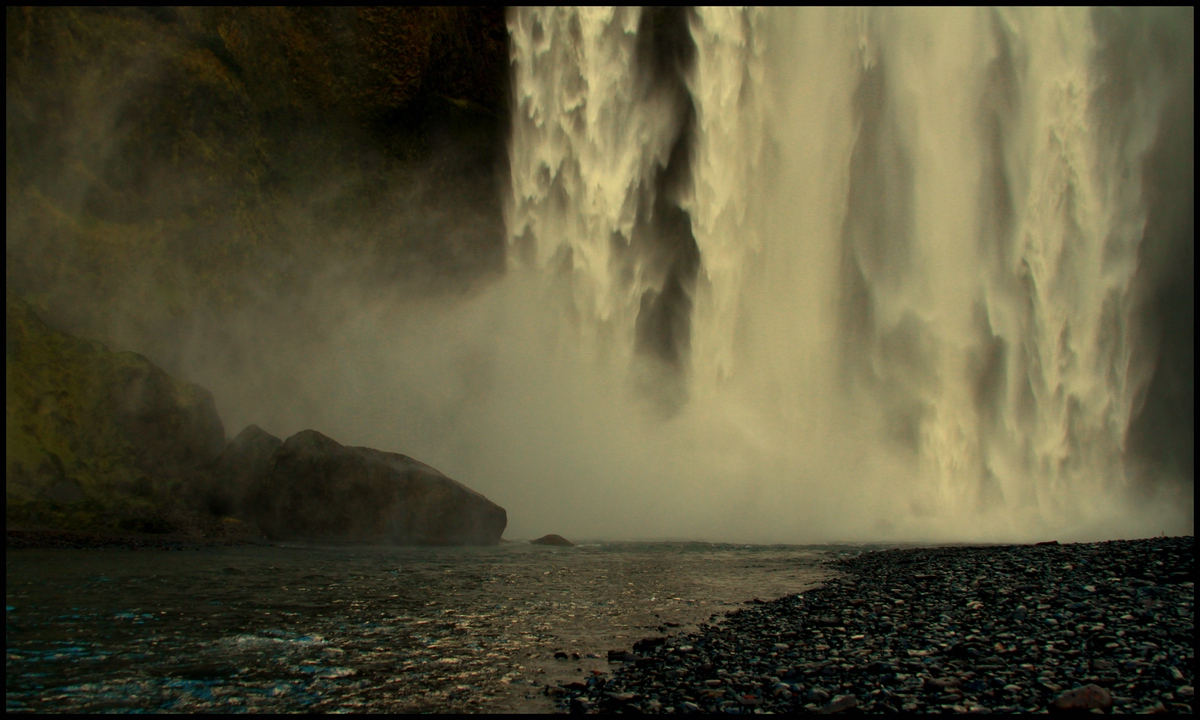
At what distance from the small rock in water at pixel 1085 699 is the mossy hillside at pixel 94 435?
19.9m

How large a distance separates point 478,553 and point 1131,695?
47.8ft

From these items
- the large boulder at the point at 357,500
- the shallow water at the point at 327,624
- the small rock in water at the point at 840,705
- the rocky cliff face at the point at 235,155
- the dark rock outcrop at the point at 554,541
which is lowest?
the shallow water at the point at 327,624

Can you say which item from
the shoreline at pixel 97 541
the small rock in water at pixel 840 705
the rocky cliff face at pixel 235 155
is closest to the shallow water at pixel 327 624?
the shoreline at pixel 97 541

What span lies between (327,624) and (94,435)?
15.7 metres

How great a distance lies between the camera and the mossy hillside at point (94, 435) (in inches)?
698

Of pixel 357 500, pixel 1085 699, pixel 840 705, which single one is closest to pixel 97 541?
pixel 357 500

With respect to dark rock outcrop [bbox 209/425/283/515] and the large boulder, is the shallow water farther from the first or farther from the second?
dark rock outcrop [bbox 209/425/283/515]

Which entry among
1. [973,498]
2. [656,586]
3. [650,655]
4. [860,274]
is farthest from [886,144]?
[650,655]

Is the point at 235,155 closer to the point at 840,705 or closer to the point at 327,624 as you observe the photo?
the point at 327,624

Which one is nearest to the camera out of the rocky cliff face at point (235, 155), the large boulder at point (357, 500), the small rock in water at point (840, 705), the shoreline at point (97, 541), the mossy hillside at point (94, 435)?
the small rock in water at point (840, 705)

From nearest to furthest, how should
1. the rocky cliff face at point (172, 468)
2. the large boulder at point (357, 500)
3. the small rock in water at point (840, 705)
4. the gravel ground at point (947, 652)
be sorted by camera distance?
the small rock in water at point (840, 705) → the gravel ground at point (947, 652) → the rocky cliff face at point (172, 468) → the large boulder at point (357, 500)

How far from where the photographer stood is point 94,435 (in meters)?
19.2

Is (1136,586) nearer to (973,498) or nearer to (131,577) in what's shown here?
(131,577)

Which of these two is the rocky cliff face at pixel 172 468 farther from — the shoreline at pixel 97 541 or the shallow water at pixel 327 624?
the shallow water at pixel 327 624
